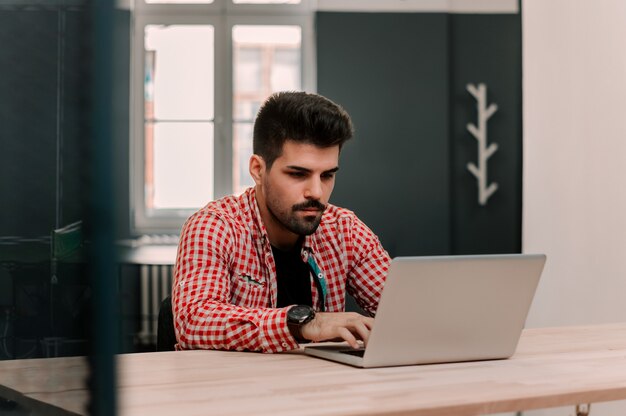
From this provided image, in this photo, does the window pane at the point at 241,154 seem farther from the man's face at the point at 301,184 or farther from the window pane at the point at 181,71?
the man's face at the point at 301,184

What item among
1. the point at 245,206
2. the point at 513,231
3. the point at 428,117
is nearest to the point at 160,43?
the point at 428,117

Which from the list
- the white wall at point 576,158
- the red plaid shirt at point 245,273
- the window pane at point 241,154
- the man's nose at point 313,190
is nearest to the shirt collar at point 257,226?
the red plaid shirt at point 245,273

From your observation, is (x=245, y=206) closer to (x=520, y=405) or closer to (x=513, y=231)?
(x=520, y=405)

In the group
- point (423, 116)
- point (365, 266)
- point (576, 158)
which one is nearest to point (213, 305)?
point (365, 266)

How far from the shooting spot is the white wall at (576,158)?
3143 millimetres

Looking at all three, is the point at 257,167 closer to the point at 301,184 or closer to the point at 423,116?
the point at 301,184

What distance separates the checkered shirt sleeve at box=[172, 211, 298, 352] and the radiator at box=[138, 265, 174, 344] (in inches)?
89.3

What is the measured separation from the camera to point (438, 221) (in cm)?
414

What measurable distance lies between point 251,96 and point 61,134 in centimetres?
410

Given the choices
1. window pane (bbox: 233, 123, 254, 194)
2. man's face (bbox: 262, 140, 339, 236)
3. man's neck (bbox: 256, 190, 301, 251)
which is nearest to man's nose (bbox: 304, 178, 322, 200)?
man's face (bbox: 262, 140, 339, 236)

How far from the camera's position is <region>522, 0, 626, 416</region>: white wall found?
314cm

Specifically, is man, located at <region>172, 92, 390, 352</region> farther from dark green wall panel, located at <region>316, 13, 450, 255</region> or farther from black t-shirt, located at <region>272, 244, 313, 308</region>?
dark green wall panel, located at <region>316, 13, 450, 255</region>

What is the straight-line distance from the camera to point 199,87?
430cm

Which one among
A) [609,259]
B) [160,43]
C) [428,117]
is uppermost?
[160,43]
